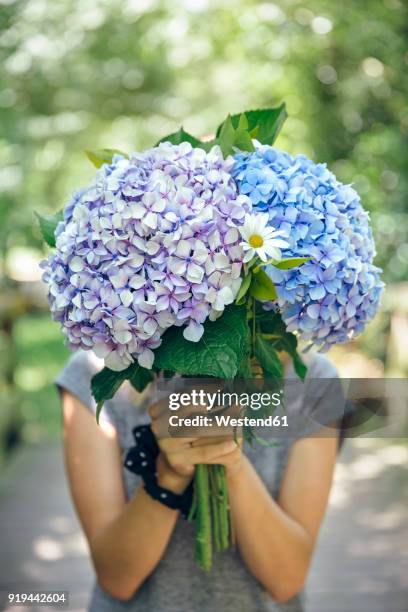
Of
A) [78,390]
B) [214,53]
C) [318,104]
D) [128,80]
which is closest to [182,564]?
[78,390]

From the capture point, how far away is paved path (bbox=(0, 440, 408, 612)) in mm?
3992

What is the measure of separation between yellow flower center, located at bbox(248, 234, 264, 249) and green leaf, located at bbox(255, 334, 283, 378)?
208 millimetres

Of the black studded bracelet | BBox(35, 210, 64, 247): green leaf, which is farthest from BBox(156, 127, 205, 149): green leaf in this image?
the black studded bracelet

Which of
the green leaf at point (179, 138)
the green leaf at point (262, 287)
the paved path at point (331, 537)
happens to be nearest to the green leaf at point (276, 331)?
the green leaf at point (262, 287)

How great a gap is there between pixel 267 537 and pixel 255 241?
76 cm

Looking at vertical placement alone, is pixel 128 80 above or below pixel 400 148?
above

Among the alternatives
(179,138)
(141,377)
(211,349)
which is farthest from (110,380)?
(179,138)

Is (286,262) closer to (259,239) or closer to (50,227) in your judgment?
(259,239)

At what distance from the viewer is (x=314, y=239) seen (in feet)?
4.06

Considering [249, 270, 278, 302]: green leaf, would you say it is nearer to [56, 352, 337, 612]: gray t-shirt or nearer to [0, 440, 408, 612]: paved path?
[56, 352, 337, 612]: gray t-shirt

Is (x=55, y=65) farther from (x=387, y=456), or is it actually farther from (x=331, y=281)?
(x=331, y=281)

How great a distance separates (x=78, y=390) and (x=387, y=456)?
16.1 ft

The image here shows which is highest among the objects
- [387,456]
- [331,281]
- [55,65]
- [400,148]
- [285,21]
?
[55,65]

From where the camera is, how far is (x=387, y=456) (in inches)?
248
